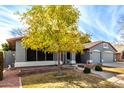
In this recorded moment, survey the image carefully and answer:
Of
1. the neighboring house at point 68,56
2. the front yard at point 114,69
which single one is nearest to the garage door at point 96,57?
the neighboring house at point 68,56

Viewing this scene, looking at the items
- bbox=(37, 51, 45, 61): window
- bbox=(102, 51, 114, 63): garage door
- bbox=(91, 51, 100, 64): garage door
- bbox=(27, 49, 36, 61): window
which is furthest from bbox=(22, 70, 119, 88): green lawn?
bbox=(37, 51, 45, 61): window

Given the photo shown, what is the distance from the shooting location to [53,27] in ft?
43.7

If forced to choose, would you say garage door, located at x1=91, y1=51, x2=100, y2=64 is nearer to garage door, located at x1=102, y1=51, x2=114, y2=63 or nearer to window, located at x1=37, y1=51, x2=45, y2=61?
garage door, located at x1=102, y1=51, x2=114, y2=63

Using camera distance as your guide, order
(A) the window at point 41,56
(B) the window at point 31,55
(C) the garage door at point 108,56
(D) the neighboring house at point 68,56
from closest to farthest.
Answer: (D) the neighboring house at point 68,56 < (C) the garage door at point 108,56 < (B) the window at point 31,55 < (A) the window at point 41,56

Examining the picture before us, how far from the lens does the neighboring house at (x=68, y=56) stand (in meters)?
15.4

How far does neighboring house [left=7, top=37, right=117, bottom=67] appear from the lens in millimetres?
15445

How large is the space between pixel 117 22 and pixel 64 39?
3097 mm

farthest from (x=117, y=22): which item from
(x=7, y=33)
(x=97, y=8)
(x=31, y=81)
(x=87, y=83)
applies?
(x=7, y=33)

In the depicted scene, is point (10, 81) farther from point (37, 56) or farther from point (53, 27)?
point (37, 56)

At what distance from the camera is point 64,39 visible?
13109 mm

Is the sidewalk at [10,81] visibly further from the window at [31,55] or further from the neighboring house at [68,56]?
the window at [31,55]

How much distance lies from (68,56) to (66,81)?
6.73m

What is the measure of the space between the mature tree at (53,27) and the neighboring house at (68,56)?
5.70 feet
